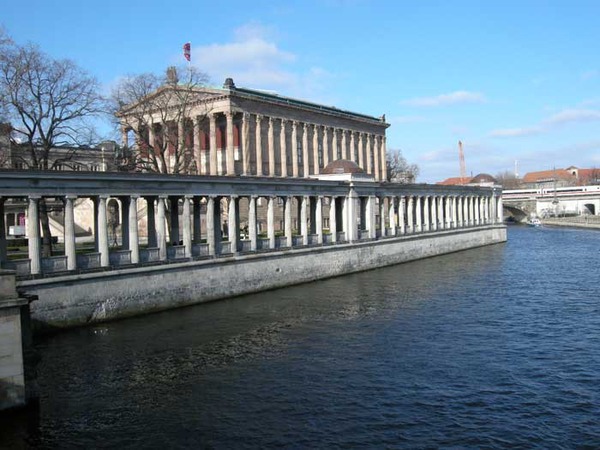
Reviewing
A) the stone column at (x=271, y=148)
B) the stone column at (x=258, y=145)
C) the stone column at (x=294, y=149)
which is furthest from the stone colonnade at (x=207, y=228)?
the stone column at (x=294, y=149)

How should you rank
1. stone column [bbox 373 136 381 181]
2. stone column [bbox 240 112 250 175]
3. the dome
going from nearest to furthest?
the dome
stone column [bbox 240 112 250 175]
stone column [bbox 373 136 381 181]

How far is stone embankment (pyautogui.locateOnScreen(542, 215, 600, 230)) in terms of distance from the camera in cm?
12294

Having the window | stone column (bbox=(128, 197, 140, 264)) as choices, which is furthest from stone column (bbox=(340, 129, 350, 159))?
stone column (bbox=(128, 197, 140, 264))

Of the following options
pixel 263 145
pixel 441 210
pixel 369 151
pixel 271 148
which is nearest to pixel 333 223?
pixel 441 210

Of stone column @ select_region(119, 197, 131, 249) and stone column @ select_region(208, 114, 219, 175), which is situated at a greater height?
stone column @ select_region(208, 114, 219, 175)

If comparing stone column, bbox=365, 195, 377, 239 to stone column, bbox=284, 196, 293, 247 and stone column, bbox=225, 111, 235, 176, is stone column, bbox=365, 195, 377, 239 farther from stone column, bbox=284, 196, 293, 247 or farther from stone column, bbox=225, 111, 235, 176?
stone column, bbox=225, 111, 235, 176

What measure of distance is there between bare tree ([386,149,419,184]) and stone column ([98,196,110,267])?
355 feet

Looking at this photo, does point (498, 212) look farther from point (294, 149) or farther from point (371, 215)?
point (371, 215)

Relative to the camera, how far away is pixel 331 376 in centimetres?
2303

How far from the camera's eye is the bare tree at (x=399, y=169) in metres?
143

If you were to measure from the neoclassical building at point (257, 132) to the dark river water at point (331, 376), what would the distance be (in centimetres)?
3645

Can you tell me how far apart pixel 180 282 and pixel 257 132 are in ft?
162

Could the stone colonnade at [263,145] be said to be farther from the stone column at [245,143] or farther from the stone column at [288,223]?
the stone column at [288,223]

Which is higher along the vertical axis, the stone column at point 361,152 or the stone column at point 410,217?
the stone column at point 361,152
